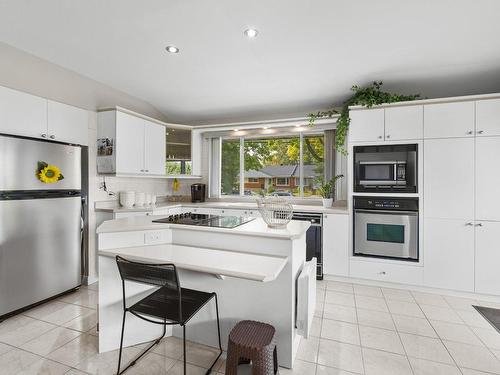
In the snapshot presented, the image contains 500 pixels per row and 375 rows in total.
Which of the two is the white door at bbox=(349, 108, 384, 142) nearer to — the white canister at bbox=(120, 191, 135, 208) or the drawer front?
the drawer front

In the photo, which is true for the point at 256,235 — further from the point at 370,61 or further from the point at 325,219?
the point at 370,61

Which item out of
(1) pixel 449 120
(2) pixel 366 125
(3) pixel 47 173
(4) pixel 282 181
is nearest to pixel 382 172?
(2) pixel 366 125

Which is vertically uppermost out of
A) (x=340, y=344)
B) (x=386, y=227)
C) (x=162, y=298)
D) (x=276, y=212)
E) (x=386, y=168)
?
(x=386, y=168)

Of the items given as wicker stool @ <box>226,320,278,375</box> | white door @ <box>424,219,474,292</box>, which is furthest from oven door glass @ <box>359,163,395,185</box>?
wicker stool @ <box>226,320,278,375</box>

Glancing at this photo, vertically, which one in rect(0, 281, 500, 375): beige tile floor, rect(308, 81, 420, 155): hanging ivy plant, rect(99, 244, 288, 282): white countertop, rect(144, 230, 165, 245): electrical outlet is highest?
rect(308, 81, 420, 155): hanging ivy plant

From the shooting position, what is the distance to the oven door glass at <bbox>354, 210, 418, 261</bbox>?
2.98 metres

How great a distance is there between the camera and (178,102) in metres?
3.90

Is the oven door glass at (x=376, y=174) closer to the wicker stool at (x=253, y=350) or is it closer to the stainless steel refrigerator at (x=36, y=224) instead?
the wicker stool at (x=253, y=350)

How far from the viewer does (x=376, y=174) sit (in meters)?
3.11

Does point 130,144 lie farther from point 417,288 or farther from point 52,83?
point 417,288

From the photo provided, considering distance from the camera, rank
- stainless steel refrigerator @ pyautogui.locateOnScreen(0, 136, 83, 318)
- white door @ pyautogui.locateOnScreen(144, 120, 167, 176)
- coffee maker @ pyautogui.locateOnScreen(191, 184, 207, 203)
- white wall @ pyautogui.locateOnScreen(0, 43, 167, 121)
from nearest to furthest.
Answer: stainless steel refrigerator @ pyautogui.locateOnScreen(0, 136, 83, 318) → white wall @ pyautogui.locateOnScreen(0, 43, 167, 121) → white door @ pyautogui.locateOnScreen(144, 120, 167, 176) → coffee maker @ pyautogui.locateOnScreen(191, 184, 207, 203)

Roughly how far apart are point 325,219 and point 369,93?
1.66 metres

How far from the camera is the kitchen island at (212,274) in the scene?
175 centimetres

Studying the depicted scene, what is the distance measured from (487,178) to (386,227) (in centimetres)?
112
